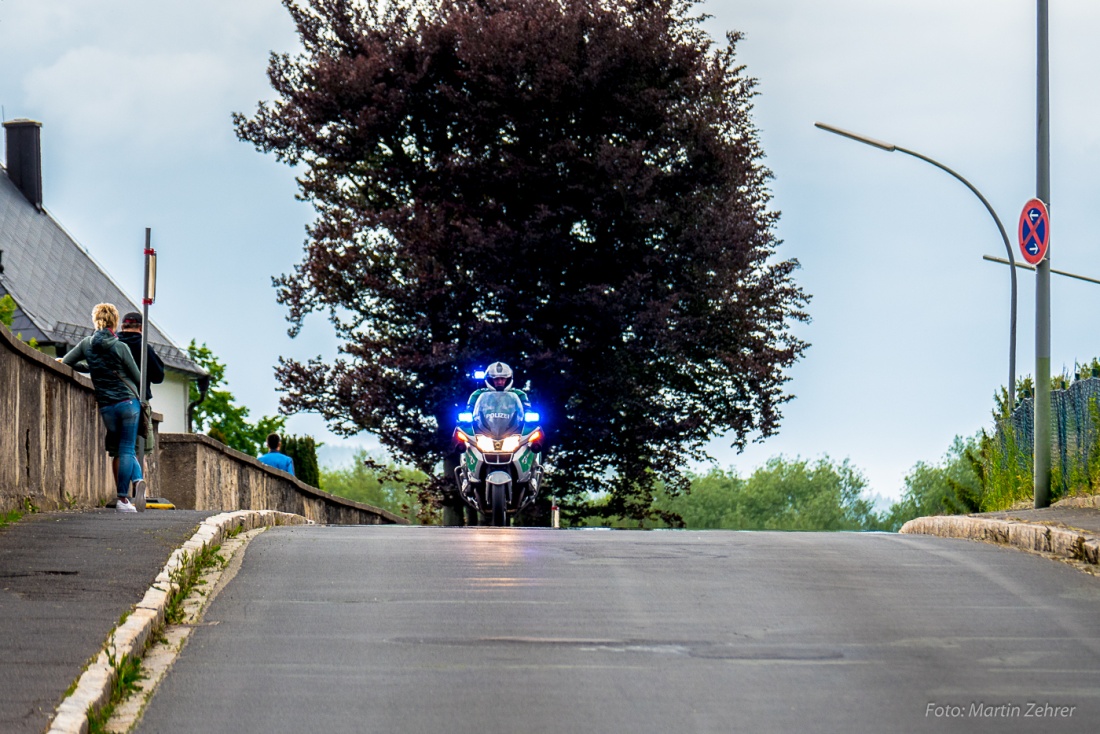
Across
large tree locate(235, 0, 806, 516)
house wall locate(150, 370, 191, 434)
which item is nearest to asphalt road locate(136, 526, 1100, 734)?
large tree locate(235, 0, 806, 516)

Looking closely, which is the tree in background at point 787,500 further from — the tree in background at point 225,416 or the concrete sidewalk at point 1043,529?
the concrete sidewalk at point 1043,529

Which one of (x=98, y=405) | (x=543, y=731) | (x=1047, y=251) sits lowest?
(x=543, y=731)

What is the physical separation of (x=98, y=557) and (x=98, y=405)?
229 inches

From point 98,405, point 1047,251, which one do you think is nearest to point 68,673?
point 98,405

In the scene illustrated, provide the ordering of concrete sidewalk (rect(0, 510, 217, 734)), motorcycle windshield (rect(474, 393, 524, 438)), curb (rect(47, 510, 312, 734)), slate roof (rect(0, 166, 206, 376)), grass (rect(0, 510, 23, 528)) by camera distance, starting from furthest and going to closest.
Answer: slate roof (rect(0, 166, 206, 376)) < motorcycle windshield (rect(474, 393, 524, 438)) < grass (rect(0, 510, 23, 528)) < concrete sidewalk (rect(0, 510, 217, 734)) < curb (rect(47, 510, 312, 734))

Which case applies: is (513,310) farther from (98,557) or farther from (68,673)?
(68,673)

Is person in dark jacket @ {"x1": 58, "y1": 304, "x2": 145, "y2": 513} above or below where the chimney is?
below

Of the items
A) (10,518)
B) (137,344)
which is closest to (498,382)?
(137,344)

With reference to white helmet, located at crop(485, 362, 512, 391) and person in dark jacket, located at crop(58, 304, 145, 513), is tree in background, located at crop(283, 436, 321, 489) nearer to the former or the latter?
white helmet, located at crop(485, 362, 512, 391)

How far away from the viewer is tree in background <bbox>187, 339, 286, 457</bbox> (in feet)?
183

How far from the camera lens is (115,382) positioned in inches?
625

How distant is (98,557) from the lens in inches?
426

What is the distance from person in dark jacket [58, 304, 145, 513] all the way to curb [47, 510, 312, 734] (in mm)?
3331

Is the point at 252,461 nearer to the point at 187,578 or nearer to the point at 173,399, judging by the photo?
the point at 187,578
